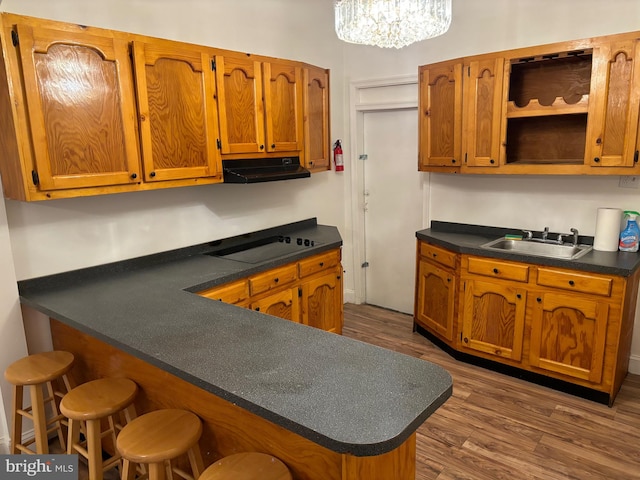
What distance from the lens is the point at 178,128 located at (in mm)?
2635

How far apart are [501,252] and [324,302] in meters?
1.35

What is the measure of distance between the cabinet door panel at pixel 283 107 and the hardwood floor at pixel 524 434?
6.81 ft

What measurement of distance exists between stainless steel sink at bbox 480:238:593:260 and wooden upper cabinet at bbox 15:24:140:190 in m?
2.46

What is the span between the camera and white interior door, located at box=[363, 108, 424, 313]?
419 cm

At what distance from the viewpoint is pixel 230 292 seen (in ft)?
8.95

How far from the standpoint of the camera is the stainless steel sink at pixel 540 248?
3.17 m

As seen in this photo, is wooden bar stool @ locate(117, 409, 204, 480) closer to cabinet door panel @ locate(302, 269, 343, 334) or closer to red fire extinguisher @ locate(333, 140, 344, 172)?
cabinet door panel @ locate(302, 269, 343, 334)

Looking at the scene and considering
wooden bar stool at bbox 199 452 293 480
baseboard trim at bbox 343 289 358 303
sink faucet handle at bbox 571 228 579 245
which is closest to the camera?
wooden bar stool at bbox 199 452 293 480

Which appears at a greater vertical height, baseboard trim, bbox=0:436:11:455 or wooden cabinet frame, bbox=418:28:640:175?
wooden cabinet frame, bbox=418:28:640:175

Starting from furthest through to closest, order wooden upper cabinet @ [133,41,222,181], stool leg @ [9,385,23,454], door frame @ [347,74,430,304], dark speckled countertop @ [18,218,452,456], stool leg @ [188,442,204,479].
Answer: door frame @ [347,74,430,304], wooden upper cabinet @ [133,41,222,181], stool leg @ [9,385,23,454], stool leg @ [188,442,204,479], dark speckled countertop @ [18,218,452,456]

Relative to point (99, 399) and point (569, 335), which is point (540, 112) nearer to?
point (569, 335)

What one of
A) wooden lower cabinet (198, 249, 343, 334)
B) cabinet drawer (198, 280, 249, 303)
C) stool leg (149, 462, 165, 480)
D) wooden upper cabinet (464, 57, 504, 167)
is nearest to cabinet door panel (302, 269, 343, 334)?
wooden lower cabinet (198, 249, 343, 334)

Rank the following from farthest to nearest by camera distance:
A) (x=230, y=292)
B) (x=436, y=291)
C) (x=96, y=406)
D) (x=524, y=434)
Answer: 1. (x=436, y=291)
2. (x=230, y=292)
3. (x=524, y=434)
4. (x=96, y=406)

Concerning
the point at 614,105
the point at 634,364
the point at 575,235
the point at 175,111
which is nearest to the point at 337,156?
the point at 175,111
